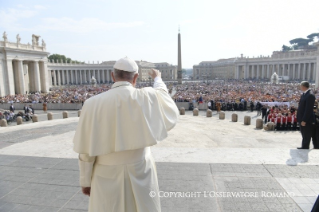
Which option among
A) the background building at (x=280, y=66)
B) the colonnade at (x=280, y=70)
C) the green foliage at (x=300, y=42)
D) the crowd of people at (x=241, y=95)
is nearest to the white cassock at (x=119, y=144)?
the crowd of people at (x=241, y=95)

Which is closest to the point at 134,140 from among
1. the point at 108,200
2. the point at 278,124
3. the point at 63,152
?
the point at 108,200

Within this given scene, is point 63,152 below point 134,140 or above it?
below

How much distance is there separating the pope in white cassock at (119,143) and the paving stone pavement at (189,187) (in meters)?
1.28

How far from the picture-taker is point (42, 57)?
159ft

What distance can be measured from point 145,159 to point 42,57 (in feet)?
174

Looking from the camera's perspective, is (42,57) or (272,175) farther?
(42,57)

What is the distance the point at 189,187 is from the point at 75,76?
8999 centimetres

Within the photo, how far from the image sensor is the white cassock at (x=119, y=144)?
1904mm

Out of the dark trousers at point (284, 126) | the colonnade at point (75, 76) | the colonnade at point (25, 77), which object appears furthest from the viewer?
the colonnade at point (75, 76)

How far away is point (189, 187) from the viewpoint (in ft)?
11.8

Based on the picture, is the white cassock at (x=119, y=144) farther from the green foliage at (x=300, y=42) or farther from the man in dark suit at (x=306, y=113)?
the green foliage at (x=300, y=42)

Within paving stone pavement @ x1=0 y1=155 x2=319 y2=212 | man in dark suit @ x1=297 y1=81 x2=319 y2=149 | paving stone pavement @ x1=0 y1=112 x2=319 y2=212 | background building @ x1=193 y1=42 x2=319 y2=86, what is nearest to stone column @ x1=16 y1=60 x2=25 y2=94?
paving stone pavement @ x1=0 y1=112 x2=319 y2=212

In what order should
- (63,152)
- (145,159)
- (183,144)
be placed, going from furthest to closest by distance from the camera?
(183,144), (63,152), (145,159)

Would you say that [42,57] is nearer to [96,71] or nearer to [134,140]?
[96,71]
